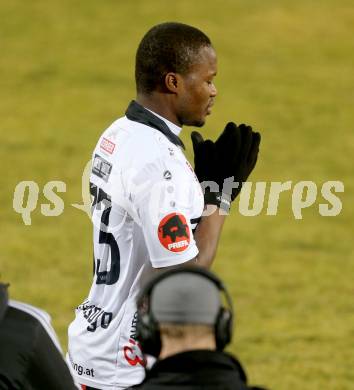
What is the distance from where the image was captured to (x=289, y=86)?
19.3 meters

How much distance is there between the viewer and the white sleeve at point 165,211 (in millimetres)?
5027

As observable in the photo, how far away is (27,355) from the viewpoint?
3.81 m

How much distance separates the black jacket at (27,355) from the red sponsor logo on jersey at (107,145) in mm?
1475

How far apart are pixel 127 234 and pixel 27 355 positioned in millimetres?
1478

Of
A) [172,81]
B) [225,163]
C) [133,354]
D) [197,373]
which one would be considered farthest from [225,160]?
[197,373]

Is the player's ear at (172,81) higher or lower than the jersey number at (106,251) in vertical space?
higher

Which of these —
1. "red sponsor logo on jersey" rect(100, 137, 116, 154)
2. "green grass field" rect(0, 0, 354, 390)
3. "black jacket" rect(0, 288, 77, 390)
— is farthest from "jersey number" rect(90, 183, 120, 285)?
"green grass field" rect(0, 0, 354, 390)

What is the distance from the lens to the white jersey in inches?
199

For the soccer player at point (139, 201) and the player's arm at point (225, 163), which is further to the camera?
the player's arm at point (225, 163)

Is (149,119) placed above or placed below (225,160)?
above

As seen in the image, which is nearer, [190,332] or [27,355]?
[190,332]

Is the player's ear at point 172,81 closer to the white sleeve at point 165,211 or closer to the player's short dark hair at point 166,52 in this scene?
the player's short dark hair at point 166,52

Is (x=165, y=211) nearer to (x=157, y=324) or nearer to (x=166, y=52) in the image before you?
(x=166, y=52)

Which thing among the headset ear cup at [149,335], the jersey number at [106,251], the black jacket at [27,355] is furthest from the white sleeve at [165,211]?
the headset ear cup at [149,335]
